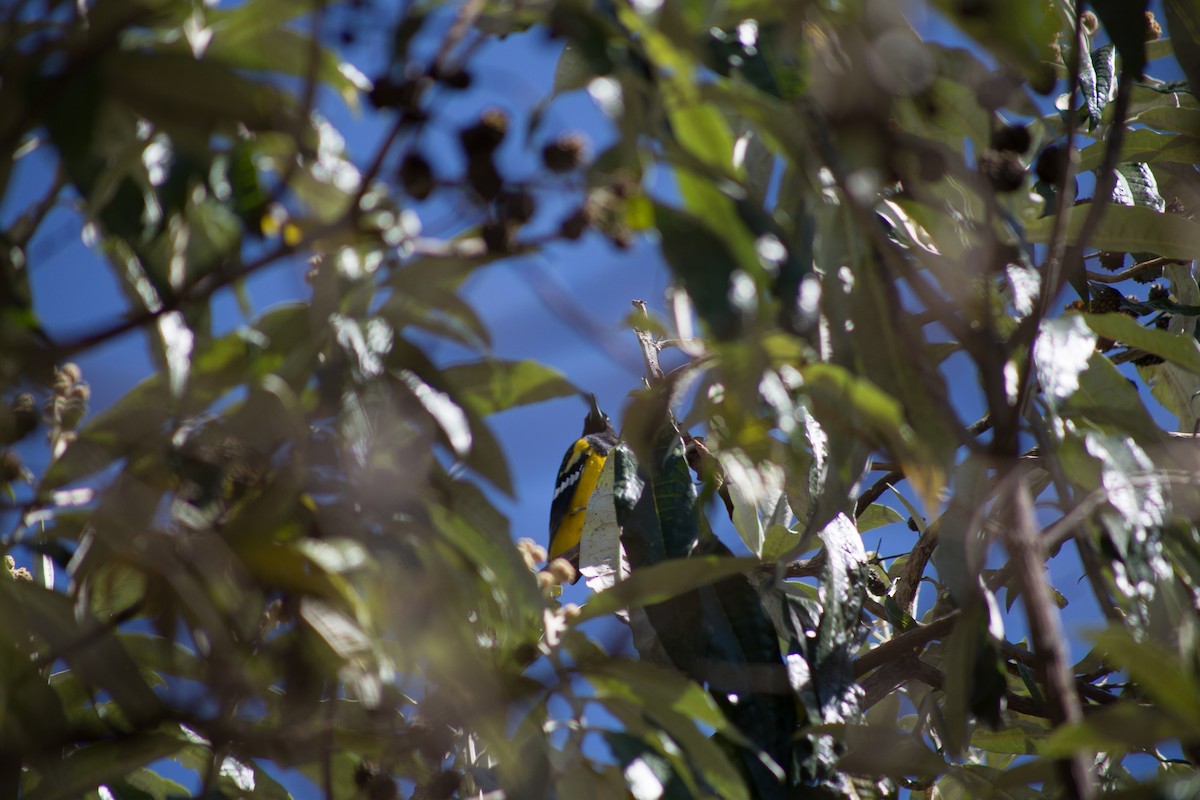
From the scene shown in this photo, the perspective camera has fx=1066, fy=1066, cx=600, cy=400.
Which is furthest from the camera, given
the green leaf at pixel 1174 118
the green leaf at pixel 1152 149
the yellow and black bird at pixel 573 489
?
the yellow and black bird at pixel 573 489

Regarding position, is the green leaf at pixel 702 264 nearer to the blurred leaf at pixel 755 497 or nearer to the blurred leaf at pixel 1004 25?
the blurred leaf at pixel 1004 25

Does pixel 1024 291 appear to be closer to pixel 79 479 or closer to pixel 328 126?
pixel 328 126

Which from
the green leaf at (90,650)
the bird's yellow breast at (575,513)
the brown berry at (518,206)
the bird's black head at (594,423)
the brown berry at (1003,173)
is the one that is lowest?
the bird's yellow breast at (575,513)

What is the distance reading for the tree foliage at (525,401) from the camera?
0.81m

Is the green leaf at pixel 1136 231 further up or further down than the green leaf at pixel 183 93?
further down

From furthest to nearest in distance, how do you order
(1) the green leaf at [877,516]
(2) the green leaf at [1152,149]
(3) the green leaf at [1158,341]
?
1. (1) the green leaf at [877,516]
2. (2) the green leaf at [1152,149]
3. (3) the green leaf at [1158,341]

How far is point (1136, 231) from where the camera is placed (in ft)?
4.11

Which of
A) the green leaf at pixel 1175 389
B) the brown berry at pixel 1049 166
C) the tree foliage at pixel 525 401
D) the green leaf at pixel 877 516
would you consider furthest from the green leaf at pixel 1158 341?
the green leaf at pixel 877 516

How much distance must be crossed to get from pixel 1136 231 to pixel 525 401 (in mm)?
764

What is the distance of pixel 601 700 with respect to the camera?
105 centimetres

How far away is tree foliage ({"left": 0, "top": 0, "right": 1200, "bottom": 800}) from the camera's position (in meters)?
0.81

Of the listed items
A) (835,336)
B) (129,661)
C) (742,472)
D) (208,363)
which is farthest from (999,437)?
(129,661)

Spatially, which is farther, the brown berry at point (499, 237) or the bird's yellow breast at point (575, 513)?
the bird's yellow breast at point (575, 513)

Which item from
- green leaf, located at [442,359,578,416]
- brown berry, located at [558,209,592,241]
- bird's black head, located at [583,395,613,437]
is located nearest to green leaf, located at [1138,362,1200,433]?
green leaf, located at [442,359,578,416]
